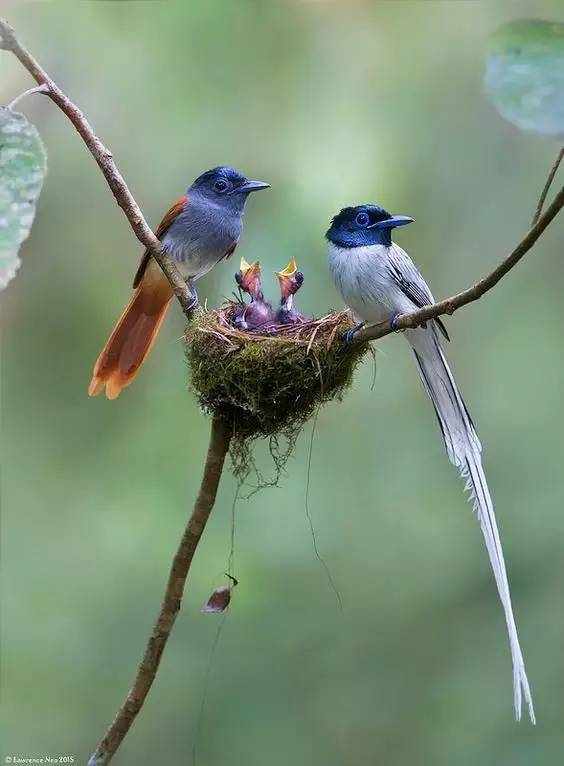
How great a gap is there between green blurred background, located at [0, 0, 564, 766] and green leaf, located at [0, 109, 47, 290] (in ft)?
8.90

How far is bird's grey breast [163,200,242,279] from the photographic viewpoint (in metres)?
3.36

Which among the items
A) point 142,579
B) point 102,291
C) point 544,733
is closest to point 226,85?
point 102,291

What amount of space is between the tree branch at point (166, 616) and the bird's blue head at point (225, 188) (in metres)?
1.38

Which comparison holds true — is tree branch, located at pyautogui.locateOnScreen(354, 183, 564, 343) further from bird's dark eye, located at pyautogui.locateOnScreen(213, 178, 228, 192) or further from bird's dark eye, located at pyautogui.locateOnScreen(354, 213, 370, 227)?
bird's dark eye, located at pyautogui.locateOnScreen(213, 178, 228, 192)

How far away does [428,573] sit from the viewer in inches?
161

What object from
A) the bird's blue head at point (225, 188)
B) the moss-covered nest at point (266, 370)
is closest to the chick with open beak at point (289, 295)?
the moss-covered nest at point (266, 370)

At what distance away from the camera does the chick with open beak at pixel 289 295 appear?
3150 millimetres

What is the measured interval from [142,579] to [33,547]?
583mm

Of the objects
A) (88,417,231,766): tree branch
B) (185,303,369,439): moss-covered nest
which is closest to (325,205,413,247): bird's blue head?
(185,303,369,439): moss-covered nest

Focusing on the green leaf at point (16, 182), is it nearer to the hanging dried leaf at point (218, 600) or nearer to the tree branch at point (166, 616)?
the tree branch at point (166, 616)

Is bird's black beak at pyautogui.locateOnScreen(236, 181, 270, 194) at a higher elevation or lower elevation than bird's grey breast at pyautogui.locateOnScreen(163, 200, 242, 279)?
higher

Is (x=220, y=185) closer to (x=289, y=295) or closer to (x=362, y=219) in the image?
(x=289, y=295)

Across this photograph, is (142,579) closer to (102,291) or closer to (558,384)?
(102,291)

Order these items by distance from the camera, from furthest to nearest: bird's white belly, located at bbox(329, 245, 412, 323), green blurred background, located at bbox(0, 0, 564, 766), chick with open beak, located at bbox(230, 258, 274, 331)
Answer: green blurred background, located at bbox(0, 0, 564, 766), chick with open beak, located at bbox(230, 258, 274, 331), bird's white belly, located at bbox(329, 245, 412, 323)
